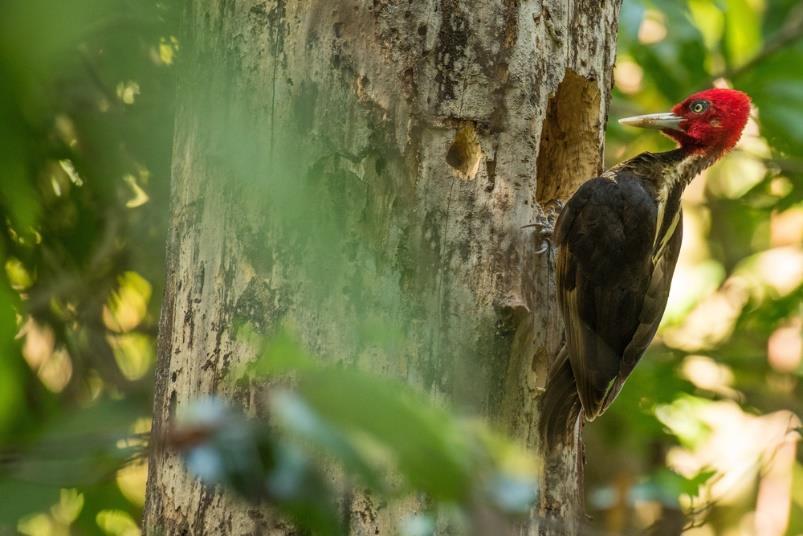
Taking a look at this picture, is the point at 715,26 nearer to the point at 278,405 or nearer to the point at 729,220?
the point at 729,220

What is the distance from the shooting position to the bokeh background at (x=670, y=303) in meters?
2.86

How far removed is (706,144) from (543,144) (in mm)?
915

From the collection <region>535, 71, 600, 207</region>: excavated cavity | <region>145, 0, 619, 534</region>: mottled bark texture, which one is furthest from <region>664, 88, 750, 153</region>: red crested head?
<region>145, 0, 619, 534</region>: mottled bark texture

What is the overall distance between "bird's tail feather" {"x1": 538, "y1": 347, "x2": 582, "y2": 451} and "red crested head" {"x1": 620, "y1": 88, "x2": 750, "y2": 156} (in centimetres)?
121

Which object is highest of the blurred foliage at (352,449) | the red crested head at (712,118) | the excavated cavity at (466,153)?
the red crested head at (712,118)

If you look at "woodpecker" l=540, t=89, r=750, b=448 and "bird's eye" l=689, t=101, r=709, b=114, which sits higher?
"bird's eye" l=689, t=101, r=709, b=114

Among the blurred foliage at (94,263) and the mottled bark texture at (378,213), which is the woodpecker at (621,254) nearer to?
the mottled bark texture at (378,213)

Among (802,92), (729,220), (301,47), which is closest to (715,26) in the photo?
(802,92)

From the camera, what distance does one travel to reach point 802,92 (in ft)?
12.8

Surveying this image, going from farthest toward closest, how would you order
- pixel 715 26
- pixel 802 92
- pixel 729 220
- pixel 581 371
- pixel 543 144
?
1. pixel 729 220
2. pixel 715 26
3. pixel 802 92
4. pixel 543 144
5. pixel 581 371

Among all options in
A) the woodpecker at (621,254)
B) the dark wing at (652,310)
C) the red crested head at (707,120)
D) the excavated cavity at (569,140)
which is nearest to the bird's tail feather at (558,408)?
the woodpecker at (621,254)

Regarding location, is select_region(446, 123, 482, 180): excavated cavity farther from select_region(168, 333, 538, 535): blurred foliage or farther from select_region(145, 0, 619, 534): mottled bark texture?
select_region(168, 333, 538, 535): blurred foliage

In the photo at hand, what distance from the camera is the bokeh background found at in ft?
9.39

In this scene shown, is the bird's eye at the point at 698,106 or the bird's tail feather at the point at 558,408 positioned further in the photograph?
the bird's eye at the point at 698,106
